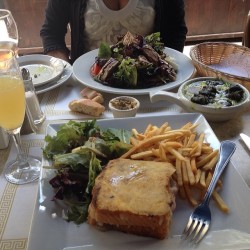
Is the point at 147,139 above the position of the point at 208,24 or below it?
above

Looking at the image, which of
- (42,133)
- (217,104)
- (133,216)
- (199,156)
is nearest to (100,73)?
(42,133)

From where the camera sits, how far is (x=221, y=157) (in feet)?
3.46

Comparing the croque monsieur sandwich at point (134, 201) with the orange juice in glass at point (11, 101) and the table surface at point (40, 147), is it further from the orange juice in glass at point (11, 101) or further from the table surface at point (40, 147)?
the orange juice in glass at point (11, 101)

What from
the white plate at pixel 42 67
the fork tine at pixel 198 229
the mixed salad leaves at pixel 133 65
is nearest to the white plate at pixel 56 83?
the white plate at pixel 42 67

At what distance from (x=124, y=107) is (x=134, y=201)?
630 millimetres

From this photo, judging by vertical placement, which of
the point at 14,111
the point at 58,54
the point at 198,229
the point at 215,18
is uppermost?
the point at 14,111

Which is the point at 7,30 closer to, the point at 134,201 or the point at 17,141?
the point at 17,141

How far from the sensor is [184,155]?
107 cm

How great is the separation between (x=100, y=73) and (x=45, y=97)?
0.30 meters

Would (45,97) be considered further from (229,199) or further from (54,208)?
(229,199)

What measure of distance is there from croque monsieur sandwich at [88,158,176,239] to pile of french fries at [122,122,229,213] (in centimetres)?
7

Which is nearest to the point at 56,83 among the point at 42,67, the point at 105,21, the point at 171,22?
the point at 42,67

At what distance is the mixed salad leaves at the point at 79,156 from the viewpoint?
96 cm

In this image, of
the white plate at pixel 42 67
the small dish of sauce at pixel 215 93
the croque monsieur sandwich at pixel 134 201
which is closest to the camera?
A: the croque monsieur sandwich at pixel 134 201
